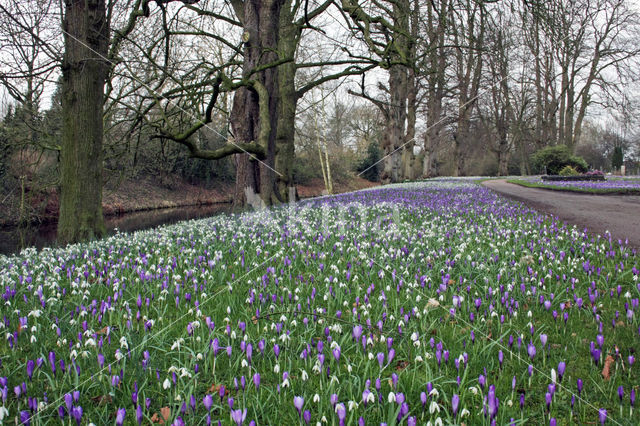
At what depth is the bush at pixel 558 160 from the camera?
102ft

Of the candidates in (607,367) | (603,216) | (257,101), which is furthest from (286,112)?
(607,367)

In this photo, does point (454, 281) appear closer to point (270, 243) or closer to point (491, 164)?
point (270, 243)

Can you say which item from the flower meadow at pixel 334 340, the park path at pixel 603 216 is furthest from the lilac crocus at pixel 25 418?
the park path at pixel 603 216

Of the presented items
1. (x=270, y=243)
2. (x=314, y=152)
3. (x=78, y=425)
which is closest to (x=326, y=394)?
(x=78, y=425)

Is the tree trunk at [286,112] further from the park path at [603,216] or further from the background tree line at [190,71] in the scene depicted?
the park path at [603,216]

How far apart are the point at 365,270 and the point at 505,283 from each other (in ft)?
4.49

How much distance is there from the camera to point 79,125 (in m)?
8.65

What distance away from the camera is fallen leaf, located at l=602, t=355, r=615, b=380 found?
8.13ft

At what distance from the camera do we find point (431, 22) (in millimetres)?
12062

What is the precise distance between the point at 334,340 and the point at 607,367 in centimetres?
163

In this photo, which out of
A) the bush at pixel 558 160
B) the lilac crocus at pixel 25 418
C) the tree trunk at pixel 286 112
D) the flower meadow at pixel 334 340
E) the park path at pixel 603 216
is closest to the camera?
the lilac crocus at pixel 25 418

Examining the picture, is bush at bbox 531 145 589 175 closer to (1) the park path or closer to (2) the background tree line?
(2) the background tree line

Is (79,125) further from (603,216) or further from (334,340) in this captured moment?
(603,216)

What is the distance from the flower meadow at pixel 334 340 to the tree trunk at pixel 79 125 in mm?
3125
